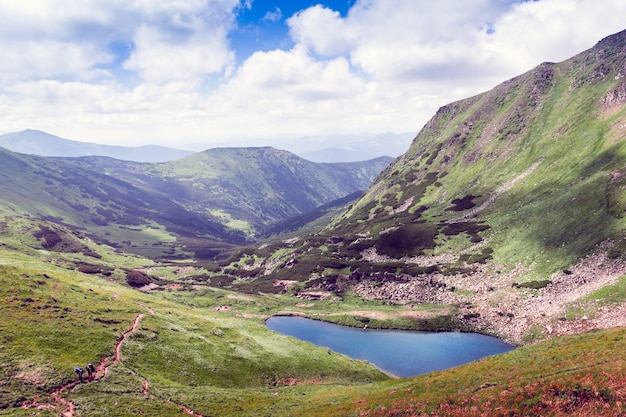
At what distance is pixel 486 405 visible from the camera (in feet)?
128

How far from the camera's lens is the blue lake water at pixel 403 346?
86750mm

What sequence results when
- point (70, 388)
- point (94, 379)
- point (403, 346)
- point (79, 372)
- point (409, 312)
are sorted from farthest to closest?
point (409, 312) < point (403, 346) < point (94, 379) < point (79, 372) < point (70, 388)

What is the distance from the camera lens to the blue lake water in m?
86.8

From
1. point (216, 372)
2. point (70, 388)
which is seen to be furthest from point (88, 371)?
point (216, 372)

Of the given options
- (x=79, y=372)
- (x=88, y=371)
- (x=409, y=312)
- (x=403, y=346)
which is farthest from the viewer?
(x=409, y=312)

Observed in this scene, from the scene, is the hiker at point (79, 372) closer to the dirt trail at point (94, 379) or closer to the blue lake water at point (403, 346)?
the dirt trail at point (94, 379)

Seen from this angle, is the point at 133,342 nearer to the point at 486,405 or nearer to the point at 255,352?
the point at 255,352

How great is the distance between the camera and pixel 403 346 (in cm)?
9812

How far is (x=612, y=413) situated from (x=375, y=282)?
115828mm

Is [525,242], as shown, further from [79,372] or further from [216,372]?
[79,372]

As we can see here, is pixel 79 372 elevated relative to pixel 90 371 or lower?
elevated

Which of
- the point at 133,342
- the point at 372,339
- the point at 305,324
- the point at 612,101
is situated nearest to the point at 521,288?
the point at 372,339

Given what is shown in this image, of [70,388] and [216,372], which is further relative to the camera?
[216,372]

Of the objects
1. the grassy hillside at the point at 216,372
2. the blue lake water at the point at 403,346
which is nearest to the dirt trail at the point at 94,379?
the grassy hillside at the point at 216,372
